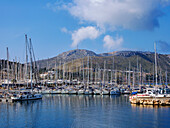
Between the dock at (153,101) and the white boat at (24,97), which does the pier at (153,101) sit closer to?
the dock at (153,101)

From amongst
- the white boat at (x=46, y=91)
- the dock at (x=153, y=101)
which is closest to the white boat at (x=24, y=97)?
the white boat at (x=46, y=91)

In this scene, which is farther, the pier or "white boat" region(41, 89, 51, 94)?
"white boat" region(41, 89, 51, 94)

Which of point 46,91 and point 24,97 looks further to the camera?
point 46,91

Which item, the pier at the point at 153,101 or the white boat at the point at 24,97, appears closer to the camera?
the pier at the point at 153,101

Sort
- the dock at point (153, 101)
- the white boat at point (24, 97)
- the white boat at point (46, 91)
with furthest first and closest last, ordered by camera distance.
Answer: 1. the white boat at point (46, 91)
2. the white boat at point (24, 97)
3. the dock at point (153, 101)

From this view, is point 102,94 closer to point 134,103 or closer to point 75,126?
point 134,103

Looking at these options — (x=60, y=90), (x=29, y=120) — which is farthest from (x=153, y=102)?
(x=60, y=90)

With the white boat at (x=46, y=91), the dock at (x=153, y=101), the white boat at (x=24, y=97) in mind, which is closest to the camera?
the dock at (x=153, y=101)

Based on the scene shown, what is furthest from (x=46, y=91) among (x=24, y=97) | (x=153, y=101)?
(x=153, y=101)

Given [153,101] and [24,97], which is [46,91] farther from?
[153,101]

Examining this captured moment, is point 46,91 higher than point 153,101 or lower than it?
lower

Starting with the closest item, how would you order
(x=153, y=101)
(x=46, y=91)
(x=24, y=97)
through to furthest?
1. (x=153, y=101)
2. (x=24, y=97)
3. (x=46, y=91)

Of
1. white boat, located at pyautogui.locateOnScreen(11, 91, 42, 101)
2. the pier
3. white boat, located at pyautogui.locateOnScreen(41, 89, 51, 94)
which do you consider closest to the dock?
the pier

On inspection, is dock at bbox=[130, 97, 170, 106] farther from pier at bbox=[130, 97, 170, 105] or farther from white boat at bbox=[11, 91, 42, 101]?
white boat at bbox=[11, 91, 42, 101]
